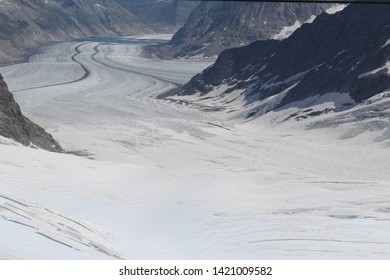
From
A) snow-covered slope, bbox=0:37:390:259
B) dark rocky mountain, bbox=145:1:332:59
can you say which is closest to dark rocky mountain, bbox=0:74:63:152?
snow-covered slope, bbox=0:37:390:259

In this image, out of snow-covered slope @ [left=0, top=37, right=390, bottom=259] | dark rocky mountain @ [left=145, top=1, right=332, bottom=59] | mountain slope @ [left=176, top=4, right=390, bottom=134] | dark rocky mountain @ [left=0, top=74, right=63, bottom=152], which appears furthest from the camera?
dark rocky mountain @ [left=145, top=1, right=332, bottom=59]

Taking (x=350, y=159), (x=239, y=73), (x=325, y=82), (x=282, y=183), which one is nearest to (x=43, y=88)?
(x=239, y=73)

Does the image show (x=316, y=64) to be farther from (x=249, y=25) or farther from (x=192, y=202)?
(x=249, y=25)

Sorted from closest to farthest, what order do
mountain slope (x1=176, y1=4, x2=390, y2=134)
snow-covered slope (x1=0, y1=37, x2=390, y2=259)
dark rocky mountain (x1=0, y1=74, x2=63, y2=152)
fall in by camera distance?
1. snow-covered slope (x1=0, y1=37, x2=390, y2=259)
2. dark rocky mountain (x1=0, y1=74, x2=63, y2=152)
3. mountain slope (x1=176, y1=4, x2=390, y2=134)

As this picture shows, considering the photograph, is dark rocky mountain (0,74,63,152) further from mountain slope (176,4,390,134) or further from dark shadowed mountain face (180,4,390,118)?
dark shadowed mountain face (180,4,390,118)

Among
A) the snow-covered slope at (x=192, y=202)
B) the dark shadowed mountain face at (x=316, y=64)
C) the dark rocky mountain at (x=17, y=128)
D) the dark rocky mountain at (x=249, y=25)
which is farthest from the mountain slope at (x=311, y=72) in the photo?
the dark rocky mountain at (x=249, y=25)

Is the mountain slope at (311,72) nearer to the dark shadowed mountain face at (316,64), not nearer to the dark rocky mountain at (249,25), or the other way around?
the dark shadowed mountain face at (316,64)

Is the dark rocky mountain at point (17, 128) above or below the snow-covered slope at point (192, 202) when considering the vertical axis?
below
